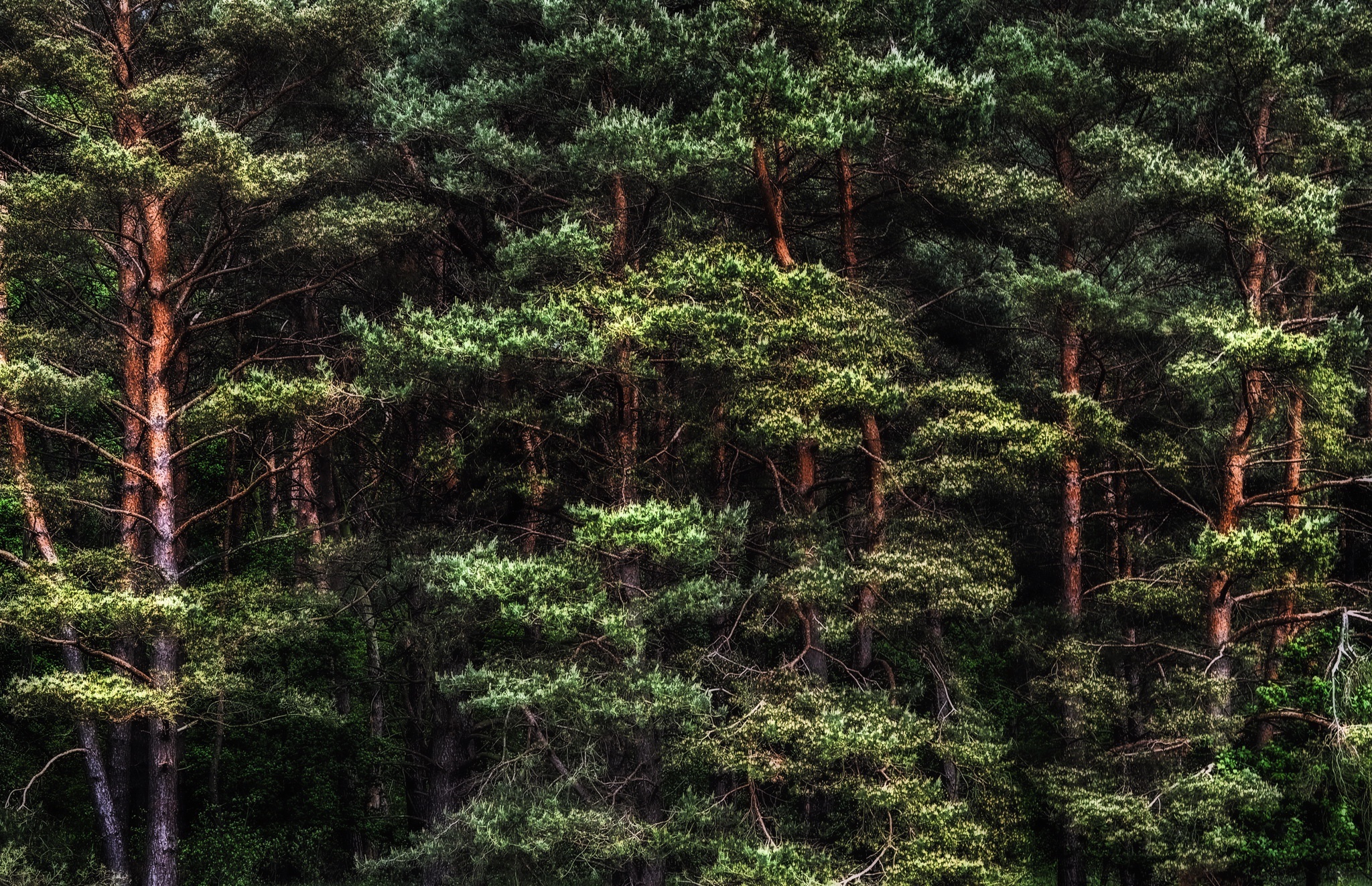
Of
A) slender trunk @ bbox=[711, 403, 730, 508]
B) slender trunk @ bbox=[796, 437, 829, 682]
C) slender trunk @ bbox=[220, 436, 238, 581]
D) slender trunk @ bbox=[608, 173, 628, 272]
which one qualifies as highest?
slender trunk @ bbox=[608, 173, 628, 272]

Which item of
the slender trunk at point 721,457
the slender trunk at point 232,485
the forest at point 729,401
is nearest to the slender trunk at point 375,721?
the slender trunk at point 232,485

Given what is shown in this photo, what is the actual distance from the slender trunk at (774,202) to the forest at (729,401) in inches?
→ 2.2

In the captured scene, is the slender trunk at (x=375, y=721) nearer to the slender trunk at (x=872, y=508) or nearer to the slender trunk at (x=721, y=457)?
the slender trunk at (x=721, y=457)

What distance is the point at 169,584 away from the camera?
12656 millimetres

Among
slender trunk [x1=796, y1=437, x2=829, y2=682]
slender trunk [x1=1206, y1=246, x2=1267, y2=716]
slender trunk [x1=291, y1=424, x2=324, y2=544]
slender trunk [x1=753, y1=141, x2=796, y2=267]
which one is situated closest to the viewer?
slender trunk [x1=1206, y1=246, x2=1267, y2=716]

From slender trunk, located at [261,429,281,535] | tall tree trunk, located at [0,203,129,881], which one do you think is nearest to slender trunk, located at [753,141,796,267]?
tall tree trunk, located at [0,203,129,881]

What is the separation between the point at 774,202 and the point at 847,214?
111 cm

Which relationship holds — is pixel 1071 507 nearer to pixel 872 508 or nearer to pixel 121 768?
pixel 872 508

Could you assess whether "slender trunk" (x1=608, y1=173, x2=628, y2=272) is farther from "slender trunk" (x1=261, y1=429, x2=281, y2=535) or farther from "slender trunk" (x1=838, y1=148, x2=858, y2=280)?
"slender trunk" (x1=261, y1=429, x2=281, y2=535)

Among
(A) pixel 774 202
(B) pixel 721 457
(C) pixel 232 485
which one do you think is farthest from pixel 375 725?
(A) pixel 774 202

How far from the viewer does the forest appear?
11.9 meters

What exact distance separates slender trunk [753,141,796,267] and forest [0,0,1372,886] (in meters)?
0.06

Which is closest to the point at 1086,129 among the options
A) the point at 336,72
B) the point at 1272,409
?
the point at 1272,409

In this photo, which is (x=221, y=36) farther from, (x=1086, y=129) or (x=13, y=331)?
(x=1086, y=129)
